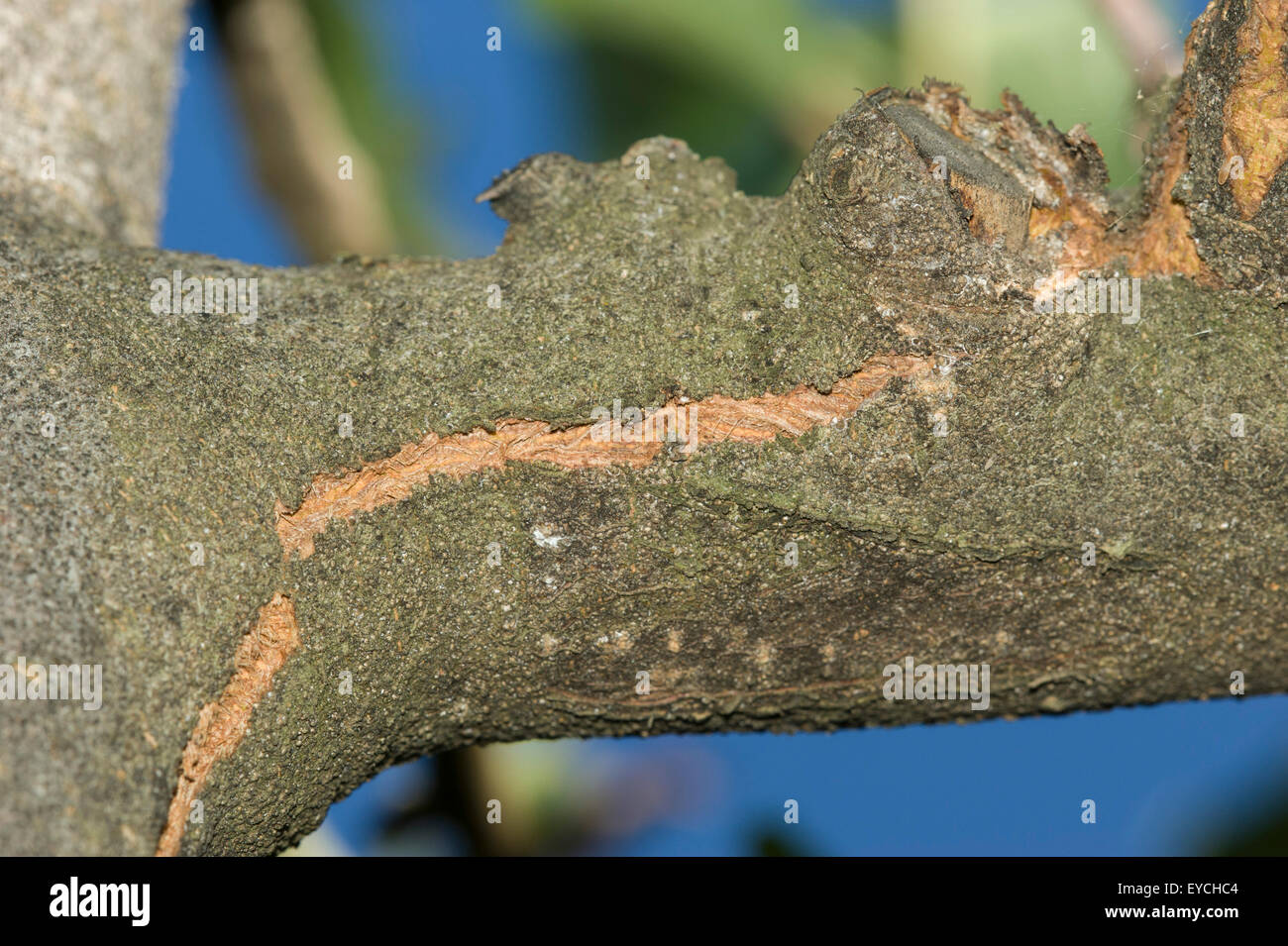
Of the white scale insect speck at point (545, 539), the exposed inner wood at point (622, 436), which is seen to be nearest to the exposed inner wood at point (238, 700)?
the exposed inner wood at point (622, 436)

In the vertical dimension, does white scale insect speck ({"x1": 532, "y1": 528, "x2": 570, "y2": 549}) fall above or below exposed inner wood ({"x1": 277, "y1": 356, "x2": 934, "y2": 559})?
below

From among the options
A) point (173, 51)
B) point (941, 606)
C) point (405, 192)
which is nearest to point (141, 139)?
point (173, 51)

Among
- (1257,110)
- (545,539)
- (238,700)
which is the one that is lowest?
(238,700)

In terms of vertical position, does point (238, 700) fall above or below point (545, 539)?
below

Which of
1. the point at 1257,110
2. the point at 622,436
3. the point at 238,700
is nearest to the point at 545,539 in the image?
the point at 622,436

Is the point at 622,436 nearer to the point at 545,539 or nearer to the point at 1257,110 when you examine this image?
the point at 545,539

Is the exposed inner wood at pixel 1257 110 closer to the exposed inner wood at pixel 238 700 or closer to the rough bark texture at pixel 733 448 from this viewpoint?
the rough bark texture at pixel 733 448

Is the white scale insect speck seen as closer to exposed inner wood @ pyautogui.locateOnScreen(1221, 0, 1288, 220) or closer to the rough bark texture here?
the rough bark texture

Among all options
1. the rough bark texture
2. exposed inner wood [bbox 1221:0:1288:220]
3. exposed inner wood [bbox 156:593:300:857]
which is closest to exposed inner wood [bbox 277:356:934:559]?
the rough bark texture

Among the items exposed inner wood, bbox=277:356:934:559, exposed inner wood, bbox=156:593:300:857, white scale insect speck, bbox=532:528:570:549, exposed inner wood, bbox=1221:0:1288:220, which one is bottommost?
exposed inner wood, bbox=156:593:300:857
